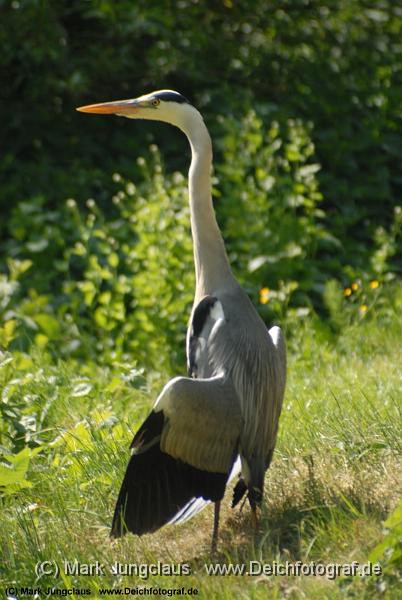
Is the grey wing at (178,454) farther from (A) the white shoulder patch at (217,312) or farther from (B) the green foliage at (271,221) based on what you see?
(B) the green foliage at (271,221)

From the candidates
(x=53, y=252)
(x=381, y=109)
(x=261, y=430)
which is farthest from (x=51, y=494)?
(x=381, y=109)

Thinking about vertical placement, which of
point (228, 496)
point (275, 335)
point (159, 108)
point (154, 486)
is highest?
point (159, 108)

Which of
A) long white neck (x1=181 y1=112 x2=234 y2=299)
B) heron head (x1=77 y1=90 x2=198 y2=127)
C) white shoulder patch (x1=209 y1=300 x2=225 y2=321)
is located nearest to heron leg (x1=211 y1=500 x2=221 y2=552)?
white shoulder patch (x1=209 y1=300 x2=225 y2=321)

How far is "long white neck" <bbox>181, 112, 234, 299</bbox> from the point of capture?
184 inches

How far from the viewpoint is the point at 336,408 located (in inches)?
199

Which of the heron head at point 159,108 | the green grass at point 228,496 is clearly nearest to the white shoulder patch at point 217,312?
the green grass at point 228,496

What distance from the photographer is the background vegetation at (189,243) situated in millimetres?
4465

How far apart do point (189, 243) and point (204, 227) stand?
2.02 m

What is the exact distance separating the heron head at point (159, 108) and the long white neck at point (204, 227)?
6 centimetres

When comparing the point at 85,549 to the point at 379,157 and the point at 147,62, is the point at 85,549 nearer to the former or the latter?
the point at 379,157

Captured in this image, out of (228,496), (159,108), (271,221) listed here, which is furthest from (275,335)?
(271,221)

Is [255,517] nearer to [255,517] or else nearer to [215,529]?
[255,517]

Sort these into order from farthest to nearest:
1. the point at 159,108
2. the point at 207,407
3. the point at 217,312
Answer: the point at 159,108 < the point at 217,312 < the point at 207,407

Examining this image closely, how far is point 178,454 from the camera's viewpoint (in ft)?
13.4
